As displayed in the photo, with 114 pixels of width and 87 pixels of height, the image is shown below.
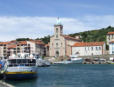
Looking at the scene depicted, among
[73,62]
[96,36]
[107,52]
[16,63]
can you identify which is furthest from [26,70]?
[96,36]

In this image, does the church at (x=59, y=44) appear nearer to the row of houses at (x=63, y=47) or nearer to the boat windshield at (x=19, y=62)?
the row of houses at (x=63, y=47)

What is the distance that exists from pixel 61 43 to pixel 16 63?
10728cm

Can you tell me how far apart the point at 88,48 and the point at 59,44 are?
54.1 ft

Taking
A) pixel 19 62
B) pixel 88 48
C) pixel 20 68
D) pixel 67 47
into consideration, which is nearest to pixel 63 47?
pixel 67 47

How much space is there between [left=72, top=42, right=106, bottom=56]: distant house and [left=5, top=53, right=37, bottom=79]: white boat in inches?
3968

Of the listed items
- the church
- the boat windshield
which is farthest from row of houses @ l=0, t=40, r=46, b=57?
the boat windshield

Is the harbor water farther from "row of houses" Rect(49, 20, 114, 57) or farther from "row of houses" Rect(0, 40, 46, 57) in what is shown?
"row of houses" Rect(0, 40, 46, 57)

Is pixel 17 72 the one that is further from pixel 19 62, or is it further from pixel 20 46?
pixel 20 46

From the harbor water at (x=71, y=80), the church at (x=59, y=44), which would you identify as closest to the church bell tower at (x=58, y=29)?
the church at (x=59, y=44)

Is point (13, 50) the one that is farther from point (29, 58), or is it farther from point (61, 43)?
point (29, 58)

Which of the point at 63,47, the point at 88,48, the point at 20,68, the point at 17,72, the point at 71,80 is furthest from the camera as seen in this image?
the point at 63,47

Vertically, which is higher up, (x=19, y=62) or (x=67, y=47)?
(x=67, y=47)

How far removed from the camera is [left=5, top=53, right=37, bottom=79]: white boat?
3822cm

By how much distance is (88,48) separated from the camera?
465 ft
